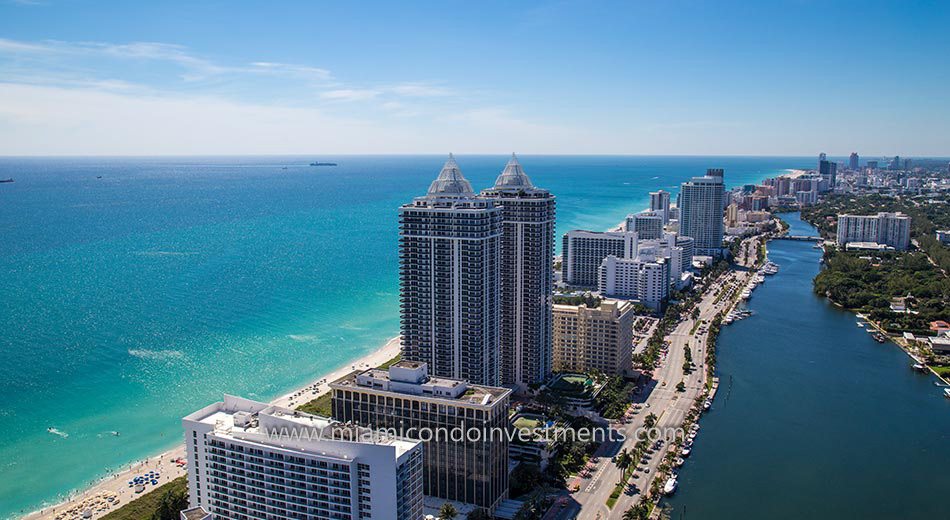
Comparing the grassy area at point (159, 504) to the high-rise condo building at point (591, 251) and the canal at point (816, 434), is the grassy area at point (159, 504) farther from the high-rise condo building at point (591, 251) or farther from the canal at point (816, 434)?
the high-rise condo building at point (591, 251)

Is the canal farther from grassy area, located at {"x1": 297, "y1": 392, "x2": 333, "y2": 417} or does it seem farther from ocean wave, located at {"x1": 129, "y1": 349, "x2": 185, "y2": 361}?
ocean wave, located at {"x1": 129, "y1": 349, "x2": 185, "y2": 361}

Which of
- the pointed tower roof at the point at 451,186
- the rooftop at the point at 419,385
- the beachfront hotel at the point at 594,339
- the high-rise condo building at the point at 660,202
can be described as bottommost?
the beachfront hotel at the point at 594,339

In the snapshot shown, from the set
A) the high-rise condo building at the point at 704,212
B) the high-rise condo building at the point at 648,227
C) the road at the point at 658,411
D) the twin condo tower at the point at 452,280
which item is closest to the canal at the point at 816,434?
the road at the point at 658,411

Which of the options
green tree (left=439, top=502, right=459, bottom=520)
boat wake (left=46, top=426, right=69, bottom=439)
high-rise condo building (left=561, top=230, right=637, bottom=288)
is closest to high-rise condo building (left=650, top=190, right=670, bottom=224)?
high-rise condo building (left=561, top=230, right=637, bottom=288)

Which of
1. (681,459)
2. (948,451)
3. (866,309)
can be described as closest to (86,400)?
(681,459)

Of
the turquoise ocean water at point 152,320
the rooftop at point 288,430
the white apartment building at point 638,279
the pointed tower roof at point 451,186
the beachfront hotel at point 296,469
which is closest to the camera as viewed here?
the beachfront hotel at point 296,469

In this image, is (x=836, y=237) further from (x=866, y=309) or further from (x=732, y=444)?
(x=732, y=444)
